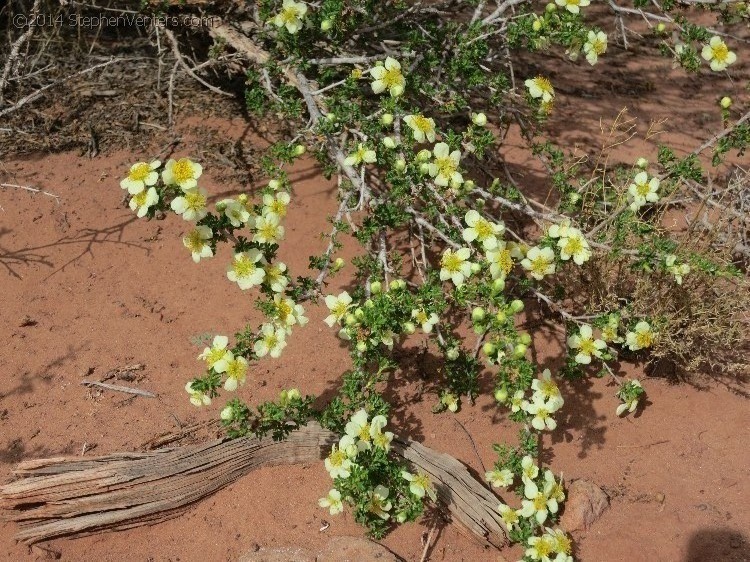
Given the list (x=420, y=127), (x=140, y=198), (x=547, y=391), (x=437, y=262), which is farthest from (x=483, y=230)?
(x=140, y=198)

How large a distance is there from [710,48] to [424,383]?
190 centimetres

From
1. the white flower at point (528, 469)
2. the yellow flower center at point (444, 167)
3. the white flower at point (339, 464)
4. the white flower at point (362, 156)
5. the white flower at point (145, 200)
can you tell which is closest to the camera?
the white flower at point (145, 200)

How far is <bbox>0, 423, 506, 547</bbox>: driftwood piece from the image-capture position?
7.95 ft

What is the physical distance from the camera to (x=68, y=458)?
96.7 inches

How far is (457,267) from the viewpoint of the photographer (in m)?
2.61

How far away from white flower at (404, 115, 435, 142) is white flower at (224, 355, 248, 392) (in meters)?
1.12

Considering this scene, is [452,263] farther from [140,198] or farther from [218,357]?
[140,198]

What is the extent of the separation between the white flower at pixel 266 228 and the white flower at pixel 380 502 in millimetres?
923

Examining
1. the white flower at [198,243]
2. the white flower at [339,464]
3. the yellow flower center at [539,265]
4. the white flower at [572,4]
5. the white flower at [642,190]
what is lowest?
the white flower at [339,464]

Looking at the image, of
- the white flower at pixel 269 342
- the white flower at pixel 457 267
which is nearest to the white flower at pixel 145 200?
the white flower at pixel 269 342

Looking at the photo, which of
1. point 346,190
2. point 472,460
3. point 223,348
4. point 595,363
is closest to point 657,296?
point 595,363

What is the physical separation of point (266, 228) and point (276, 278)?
0.58ft

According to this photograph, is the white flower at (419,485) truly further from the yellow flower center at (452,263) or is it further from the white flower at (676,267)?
the white flower at (676,267)

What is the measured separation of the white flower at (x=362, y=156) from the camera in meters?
2.82
